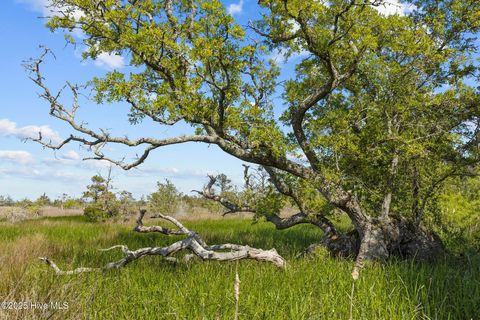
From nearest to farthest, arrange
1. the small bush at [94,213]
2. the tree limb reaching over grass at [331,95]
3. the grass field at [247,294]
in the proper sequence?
the grass field at [247,294]
the tree limb reaching over grass at [331,95]
the small bush at [94,213]

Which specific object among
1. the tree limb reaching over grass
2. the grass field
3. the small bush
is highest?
the tree limb reaching over grass

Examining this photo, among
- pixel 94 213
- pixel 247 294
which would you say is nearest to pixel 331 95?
pixel 247 294

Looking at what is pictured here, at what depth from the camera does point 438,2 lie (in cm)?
1072

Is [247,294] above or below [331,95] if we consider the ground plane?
below

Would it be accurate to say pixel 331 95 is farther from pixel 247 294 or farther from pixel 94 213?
pixel 94 213

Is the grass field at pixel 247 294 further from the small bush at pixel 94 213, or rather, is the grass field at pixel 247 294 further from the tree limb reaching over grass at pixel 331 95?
the small bush at pixel 94 213

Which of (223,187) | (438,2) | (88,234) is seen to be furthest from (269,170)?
(223,187)

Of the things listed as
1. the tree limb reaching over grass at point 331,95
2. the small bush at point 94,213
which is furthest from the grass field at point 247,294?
the small bush at point 94,213

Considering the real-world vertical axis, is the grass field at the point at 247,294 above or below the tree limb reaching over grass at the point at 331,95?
below

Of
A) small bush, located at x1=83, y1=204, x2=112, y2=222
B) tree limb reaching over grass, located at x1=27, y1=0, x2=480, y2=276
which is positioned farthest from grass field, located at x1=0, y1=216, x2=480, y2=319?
small bush, located at x1=83, y1=204, x2=112, y2=222

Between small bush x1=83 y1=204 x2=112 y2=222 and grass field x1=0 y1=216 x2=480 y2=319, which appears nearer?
grass field x1=0 y1=216 x2=480 y2=319

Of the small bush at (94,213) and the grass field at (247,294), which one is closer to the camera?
the grass field at (247,294)

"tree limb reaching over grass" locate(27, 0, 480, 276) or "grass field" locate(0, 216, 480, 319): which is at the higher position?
"tree limb reaching over grass" locate(27, 0, 480, 276)

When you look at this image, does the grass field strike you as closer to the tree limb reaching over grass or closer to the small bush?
the tree limb reaching over grass
